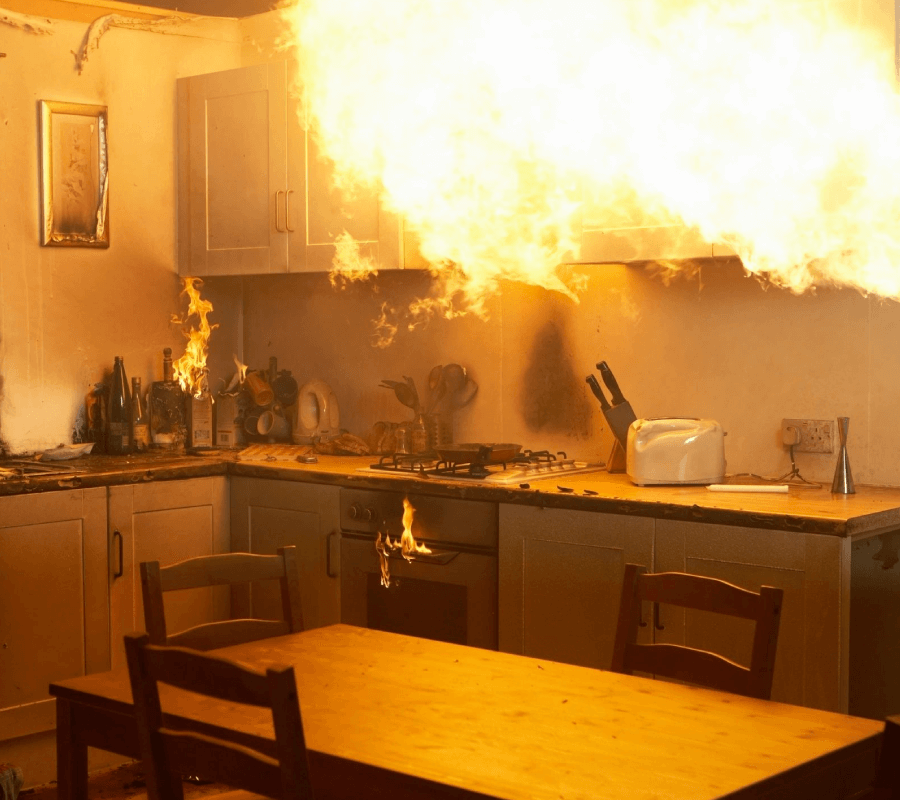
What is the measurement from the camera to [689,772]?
1652 millimetres

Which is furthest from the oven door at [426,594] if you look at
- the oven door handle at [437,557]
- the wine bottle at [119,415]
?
the wine bottle at [119,415]

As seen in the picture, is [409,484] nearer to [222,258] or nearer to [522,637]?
[522,637]

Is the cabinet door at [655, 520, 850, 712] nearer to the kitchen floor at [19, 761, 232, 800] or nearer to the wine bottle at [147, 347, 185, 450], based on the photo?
the kitchen floor at [19, 761, 232, 800]

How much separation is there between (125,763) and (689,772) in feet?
9.42

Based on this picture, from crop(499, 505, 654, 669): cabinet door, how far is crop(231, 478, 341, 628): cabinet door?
2.31 feet

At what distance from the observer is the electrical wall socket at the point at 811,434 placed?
3.51 metres

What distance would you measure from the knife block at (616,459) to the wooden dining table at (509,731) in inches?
60.7

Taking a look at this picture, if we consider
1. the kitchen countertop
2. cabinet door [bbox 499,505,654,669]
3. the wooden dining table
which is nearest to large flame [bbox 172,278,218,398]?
the kitchen countertop

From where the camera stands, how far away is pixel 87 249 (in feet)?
15.0

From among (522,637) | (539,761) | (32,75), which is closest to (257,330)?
(32,75)

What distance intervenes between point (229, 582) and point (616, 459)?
5.08 feet

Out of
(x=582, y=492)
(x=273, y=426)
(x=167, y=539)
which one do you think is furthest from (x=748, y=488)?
(x=273, y=426)

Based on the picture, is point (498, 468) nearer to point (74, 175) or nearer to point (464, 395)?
point (464, 395)

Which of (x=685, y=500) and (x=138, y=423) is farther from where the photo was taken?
(x=138, y=423)
